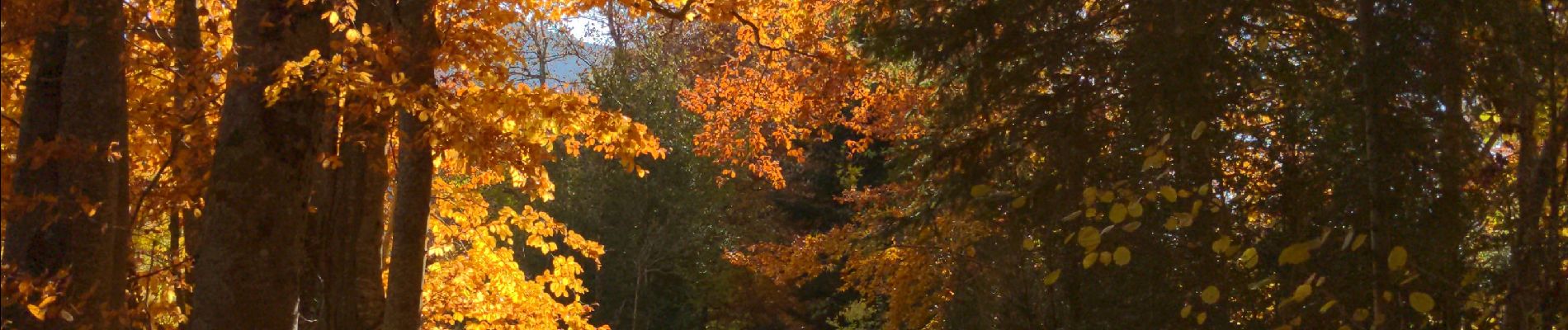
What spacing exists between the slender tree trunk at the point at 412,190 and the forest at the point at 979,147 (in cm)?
2

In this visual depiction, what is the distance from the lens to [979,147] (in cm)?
895

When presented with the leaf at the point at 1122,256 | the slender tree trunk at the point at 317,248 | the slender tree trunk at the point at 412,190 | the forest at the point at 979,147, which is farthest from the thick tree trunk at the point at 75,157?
the leaf at the point at 1122,256

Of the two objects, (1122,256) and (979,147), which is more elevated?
(979,147)

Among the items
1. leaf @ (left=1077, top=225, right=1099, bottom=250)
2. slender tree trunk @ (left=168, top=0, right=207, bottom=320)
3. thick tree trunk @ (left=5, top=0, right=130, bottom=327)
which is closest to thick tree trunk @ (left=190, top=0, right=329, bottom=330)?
thick tree trunk @ (left=5, top=0, right=130, bottom=327)

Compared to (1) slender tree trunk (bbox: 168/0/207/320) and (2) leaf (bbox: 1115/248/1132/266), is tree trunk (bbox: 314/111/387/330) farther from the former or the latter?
(2) leaf (bbox: 1115/248/1132/266)

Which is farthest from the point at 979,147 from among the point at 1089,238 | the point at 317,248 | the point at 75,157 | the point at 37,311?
the point at 37,311

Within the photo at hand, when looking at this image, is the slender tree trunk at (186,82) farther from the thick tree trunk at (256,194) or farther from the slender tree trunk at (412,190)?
the thick tree trunk at (256,194)

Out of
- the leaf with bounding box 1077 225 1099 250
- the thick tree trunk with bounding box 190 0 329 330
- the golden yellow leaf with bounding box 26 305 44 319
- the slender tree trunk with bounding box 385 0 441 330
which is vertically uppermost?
the slender tree trunk with bounding box 385 0 441 330

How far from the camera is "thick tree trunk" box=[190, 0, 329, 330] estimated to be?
501 cm

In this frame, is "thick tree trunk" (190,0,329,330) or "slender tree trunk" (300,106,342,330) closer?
"thick tree trunk" (190,0,329,330)

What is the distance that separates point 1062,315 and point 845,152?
12509 mm

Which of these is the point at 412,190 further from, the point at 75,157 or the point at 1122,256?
the point at 1122,256

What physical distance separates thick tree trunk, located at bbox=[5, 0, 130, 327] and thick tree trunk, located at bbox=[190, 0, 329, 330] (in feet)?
1.42

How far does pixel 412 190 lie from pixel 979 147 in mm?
3586
